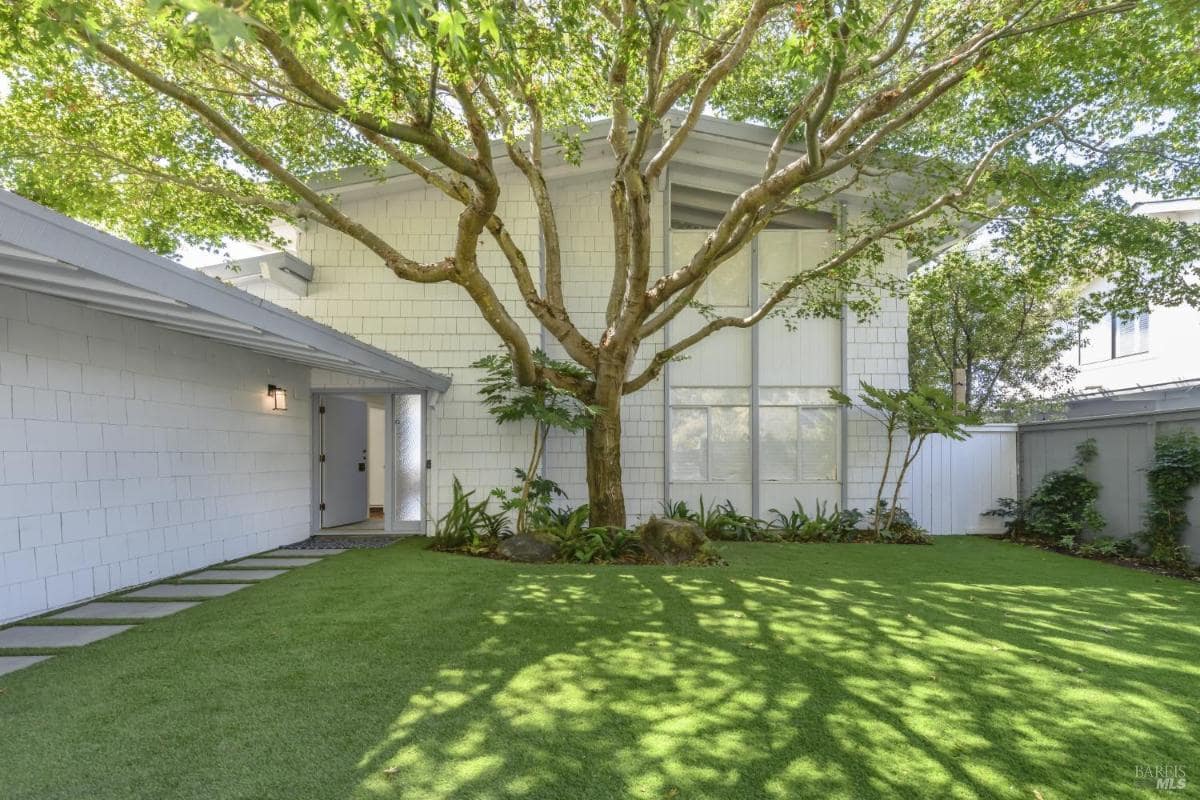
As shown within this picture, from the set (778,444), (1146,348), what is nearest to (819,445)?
(778,444)

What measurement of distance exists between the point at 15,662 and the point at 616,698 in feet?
10.7

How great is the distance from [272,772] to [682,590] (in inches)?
133

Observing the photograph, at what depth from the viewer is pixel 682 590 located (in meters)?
4.98

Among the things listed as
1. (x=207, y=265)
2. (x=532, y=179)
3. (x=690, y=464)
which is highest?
(x=532, y=179)

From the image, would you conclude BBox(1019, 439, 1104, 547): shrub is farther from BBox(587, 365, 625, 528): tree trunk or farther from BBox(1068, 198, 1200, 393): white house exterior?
BBox(587, 365, 625, 528): tree trunk

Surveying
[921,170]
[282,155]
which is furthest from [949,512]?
[282,155]

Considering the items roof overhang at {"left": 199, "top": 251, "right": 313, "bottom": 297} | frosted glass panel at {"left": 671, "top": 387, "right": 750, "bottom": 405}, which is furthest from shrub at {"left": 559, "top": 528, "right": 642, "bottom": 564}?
roof overhang at {"left": 199, "top": 251, "right": 313, "bottom": 297}

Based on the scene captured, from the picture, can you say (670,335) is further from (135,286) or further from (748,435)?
(135,286)

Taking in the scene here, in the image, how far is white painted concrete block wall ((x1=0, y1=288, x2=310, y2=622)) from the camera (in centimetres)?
401

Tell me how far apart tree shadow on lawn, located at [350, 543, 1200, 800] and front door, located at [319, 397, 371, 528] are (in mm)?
4936

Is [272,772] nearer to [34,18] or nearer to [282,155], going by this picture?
[34,18]

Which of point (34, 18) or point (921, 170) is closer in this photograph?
point (34, 18)

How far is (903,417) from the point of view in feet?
25.1

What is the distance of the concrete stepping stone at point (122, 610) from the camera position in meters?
4.10
